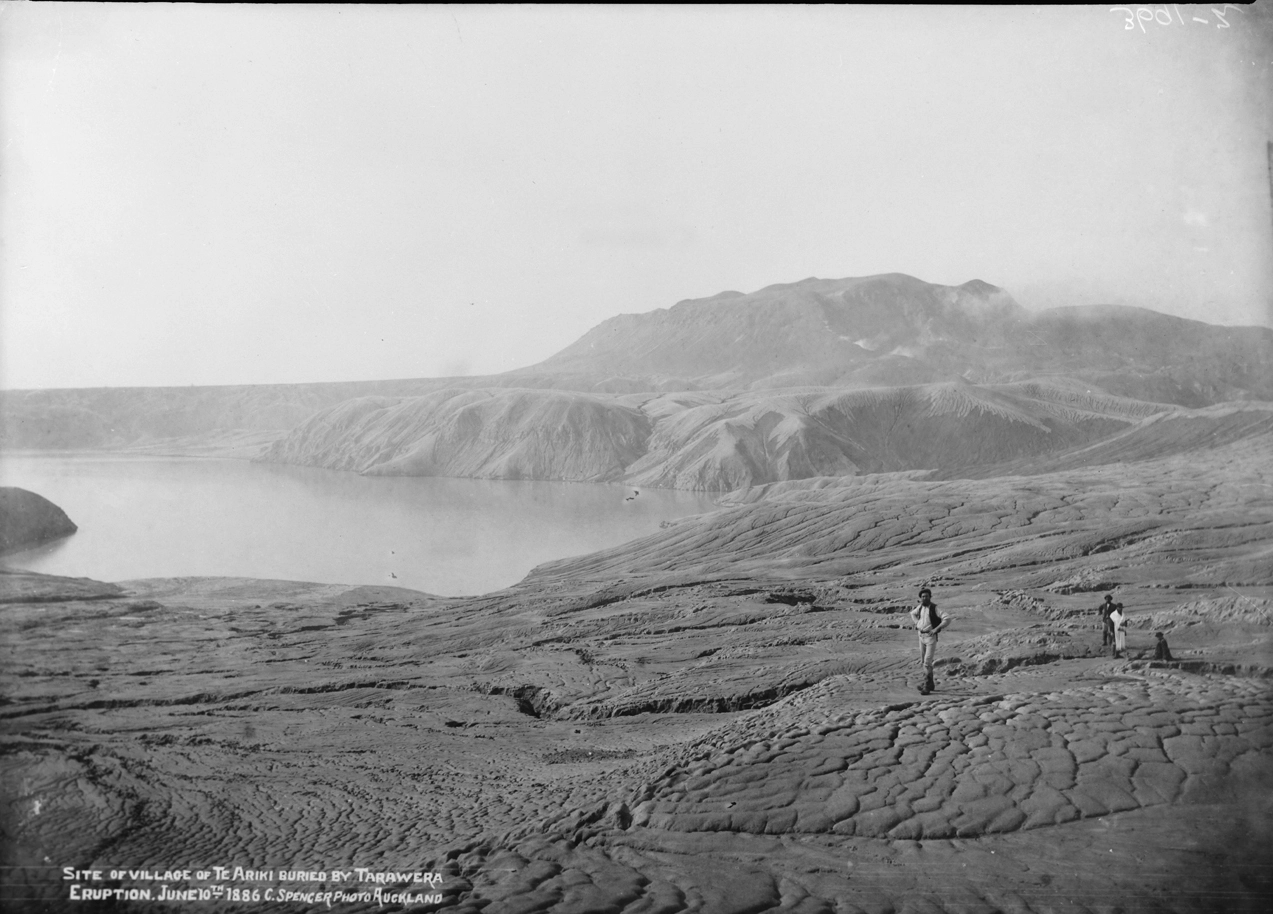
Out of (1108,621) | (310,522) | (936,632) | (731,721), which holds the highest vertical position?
(310,522)

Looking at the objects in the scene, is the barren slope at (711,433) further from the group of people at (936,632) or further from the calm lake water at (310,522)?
the group of people at (936,632)

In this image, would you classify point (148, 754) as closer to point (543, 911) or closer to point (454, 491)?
point (543, 911)

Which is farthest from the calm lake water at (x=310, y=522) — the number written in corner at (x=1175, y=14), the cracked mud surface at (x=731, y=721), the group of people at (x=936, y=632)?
the number written in corner at (x=1175, y=14)

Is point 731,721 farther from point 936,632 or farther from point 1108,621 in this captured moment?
point 1108,621

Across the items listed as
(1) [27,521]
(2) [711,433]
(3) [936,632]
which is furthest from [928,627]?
(2) [711,433]

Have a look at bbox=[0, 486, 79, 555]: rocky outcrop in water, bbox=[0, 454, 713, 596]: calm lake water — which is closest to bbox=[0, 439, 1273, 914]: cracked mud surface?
bbox=[0, 454, 713, 596]: calm lake water

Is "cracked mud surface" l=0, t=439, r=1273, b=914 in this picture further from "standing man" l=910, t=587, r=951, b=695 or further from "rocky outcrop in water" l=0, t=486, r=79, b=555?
"rocky outcrop in water" l=0, t=486, r=79, b=555
